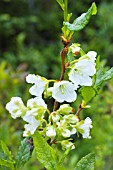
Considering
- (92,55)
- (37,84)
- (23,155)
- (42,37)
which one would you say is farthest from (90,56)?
(42,37)

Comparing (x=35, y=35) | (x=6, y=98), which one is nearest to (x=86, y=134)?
(x=6, y=98)

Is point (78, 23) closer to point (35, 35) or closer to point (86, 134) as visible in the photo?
point (86, 134)

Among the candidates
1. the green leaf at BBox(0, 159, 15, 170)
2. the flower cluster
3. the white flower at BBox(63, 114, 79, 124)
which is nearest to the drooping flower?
the flower cluster

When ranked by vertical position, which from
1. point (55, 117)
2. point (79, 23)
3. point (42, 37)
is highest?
point (79, 23)

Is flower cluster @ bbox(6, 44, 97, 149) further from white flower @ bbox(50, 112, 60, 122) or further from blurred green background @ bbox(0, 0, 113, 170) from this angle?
blurred green background @ bbox(0, 0, 113, 170)

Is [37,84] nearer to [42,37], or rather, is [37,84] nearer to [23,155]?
[23,155]
